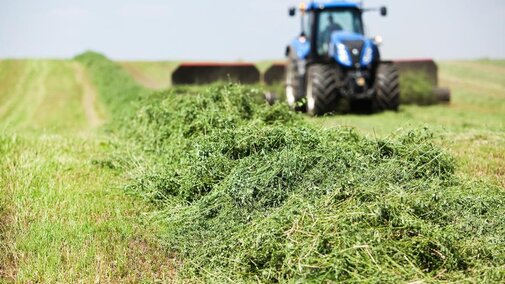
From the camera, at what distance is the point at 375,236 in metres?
3.58

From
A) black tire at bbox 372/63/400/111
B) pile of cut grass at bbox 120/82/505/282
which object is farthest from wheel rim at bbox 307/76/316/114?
pile of cut grass at bbox 120/82/505/282

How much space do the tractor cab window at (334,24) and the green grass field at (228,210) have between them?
271 inches

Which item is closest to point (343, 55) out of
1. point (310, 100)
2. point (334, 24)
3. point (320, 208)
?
point (310, 100)

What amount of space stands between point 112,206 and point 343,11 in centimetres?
1033

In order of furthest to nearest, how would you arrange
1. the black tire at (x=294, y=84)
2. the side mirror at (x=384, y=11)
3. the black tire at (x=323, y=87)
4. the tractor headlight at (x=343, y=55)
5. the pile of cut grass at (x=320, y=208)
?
the black tire at (x=294, y=84) < the side mirror at (x=384, y=11) < the tractor headlight at (x=343, y=55) < the black tire at (x=323, y=87) < the pile of cut grass at (x=320, y=208)

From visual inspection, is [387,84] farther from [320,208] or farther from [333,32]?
[320,208]

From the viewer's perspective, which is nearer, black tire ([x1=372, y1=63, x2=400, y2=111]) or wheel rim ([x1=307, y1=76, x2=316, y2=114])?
wheel rim ([x1=307, y1=76, x2=316, y2=114])

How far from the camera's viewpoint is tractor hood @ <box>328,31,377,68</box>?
13430 mm

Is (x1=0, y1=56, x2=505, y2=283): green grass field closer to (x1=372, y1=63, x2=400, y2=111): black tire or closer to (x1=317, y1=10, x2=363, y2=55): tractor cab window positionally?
(x1=372, y1=63, x2=400, y2=111): black tire

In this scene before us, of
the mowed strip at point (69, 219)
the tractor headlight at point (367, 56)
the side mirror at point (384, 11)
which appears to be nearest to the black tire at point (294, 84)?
the tractor headlight at point (367, 56)

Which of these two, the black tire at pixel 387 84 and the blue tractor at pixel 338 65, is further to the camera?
the black tire at pixel 387 84

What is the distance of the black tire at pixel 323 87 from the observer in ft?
43.4

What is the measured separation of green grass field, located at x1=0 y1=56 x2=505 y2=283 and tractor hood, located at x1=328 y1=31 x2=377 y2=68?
19.0ft

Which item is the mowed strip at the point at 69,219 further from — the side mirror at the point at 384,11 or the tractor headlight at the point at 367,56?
the side mirror at the point at 384,11
